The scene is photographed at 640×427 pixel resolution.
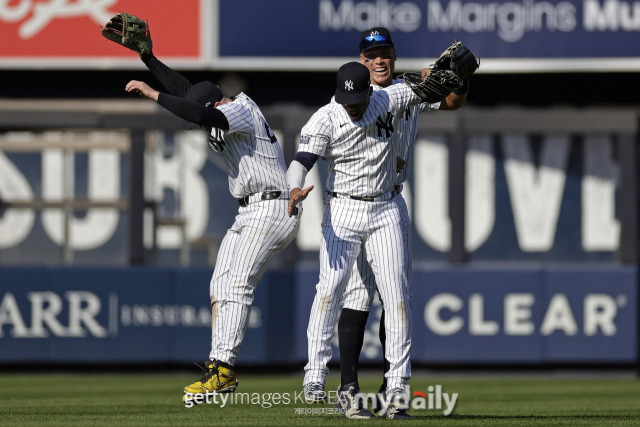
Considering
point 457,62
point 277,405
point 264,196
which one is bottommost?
point 277,405

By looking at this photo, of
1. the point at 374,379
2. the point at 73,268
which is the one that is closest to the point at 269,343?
the point at 374,379

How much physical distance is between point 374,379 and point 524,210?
105 inches

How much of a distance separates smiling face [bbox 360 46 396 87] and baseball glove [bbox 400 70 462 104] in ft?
0.84

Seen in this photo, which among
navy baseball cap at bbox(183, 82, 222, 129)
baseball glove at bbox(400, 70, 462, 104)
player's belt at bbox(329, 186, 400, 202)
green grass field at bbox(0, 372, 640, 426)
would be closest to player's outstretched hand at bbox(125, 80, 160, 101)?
navy baseball cap at bbox(183, 82, 222, 129)

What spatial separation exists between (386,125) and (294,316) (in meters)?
5.12

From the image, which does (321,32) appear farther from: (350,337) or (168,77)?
(350,337)

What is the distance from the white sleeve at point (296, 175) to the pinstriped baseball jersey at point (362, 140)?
0.35ft

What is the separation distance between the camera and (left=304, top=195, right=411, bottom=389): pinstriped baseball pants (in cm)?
590

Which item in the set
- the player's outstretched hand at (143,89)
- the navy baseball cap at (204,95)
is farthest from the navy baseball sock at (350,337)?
the player's outstretched hand at (143,89)

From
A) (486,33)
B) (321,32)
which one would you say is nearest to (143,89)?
(321,32)

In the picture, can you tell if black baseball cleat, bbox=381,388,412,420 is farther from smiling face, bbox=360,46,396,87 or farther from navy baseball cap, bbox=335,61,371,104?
smiling face, bbox=360,46,396,87

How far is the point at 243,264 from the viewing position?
20.8 feet

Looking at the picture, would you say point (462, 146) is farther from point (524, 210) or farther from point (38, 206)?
point (38, 206)

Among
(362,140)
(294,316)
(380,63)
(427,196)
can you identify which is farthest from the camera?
(427,196)
